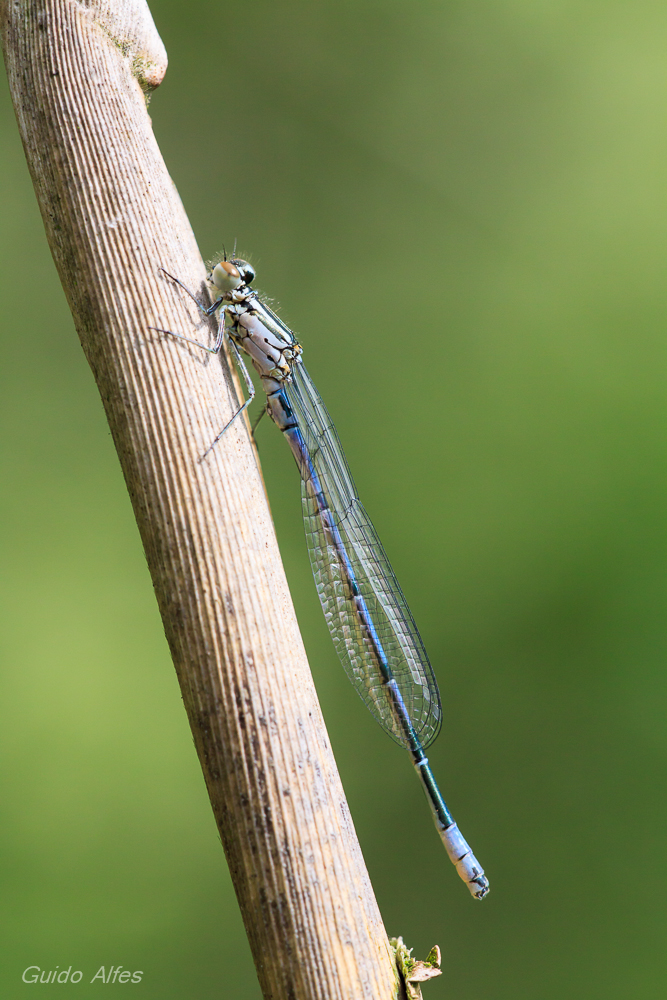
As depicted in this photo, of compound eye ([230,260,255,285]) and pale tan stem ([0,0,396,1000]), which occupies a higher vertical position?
compound eye ([230,260,255,285])

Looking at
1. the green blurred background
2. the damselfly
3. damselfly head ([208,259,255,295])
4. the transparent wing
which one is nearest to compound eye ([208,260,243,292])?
damselfly head ([208,259,255,295])

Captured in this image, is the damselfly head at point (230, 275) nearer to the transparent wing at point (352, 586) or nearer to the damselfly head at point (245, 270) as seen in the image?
the damselfly head at point (245, 270)

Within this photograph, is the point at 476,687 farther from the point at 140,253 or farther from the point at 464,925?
the point at 140,253

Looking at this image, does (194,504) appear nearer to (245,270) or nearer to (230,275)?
(230,275)

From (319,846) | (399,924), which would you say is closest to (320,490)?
(319,846)

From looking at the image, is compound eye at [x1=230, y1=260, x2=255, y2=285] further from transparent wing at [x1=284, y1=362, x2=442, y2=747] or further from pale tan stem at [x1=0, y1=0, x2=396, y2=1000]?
pale tan stem at [x1=0, y1=0, x2=396, y2=1000]

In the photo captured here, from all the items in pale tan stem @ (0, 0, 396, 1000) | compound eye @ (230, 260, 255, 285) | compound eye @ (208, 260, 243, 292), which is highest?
compound eye @ (230, 260, 255, 285)

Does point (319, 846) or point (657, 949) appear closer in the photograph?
point (319, 846)
